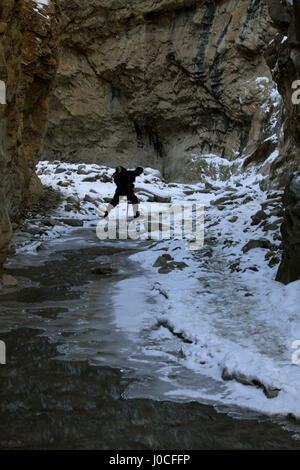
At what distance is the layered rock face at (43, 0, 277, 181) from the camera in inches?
914

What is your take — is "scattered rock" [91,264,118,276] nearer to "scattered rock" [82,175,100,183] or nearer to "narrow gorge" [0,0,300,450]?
"narrow gorge" [0,0,300,450]

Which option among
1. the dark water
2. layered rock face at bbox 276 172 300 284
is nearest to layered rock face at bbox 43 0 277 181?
layered rock face at bbox 276 172 300 284

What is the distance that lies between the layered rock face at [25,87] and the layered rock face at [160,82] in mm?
11897

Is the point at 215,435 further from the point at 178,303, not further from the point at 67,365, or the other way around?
the point at 178,303

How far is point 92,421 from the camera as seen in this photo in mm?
2598

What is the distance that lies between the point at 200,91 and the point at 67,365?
2399 centimetres

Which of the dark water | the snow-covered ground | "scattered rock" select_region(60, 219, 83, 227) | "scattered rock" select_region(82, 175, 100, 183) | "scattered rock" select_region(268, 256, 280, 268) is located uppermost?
"scattered rock" select_region(82, 175, 100, 183)

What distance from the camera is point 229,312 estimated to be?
478 cm

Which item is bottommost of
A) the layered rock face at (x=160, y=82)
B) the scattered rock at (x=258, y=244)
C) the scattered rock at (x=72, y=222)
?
the scattered rock at (x=258, y=244)

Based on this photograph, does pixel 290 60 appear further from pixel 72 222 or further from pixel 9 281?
pixel 72 222

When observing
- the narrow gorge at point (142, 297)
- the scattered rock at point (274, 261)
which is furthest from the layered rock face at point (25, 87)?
the scattered rock at point (274, 261)

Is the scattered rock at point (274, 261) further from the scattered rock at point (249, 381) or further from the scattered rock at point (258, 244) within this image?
the scattered rock at point (249, 381)

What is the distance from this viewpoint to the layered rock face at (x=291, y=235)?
513 cm

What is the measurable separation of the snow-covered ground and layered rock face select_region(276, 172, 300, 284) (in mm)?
174
